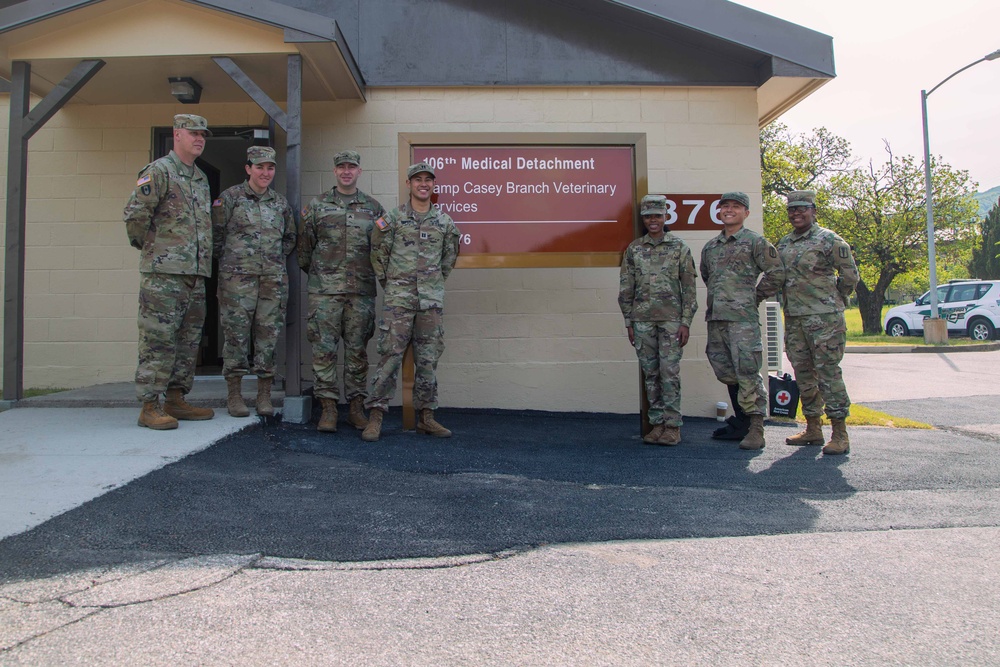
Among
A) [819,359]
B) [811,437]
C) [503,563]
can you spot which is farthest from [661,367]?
[503,563]

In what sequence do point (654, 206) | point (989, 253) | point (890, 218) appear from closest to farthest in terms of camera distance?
1. point (654, 206)
2. point (890, 218)
3. point (989, 253)

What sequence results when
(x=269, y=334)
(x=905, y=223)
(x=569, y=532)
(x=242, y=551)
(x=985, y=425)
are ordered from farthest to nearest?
1. (x=905, y=223)
2. (x=985, y=425)
3. (x=269, y=334)
4. (x=569, y=532)
5. (x=242, y=551)

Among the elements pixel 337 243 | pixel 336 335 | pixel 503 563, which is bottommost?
pixel 503 563

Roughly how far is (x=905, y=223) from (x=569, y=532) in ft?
77.7

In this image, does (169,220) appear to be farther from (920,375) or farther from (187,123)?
(920,375)

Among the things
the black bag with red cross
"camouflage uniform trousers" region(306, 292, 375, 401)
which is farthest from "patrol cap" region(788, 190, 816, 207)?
"camouflage uniform trousers" region(306, 292, 375, 401)

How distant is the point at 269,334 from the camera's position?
15.3 feet

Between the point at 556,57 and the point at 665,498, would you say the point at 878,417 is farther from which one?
the point at 556,57

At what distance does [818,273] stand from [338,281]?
349cm

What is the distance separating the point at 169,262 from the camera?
4258 millimetres

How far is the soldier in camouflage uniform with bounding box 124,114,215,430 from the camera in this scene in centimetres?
423

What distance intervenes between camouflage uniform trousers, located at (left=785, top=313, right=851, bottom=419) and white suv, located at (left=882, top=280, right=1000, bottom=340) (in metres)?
15.1

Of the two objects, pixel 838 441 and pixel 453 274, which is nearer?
pixel 838 441

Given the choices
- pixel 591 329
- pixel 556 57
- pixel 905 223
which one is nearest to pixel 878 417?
pixel 591 329
